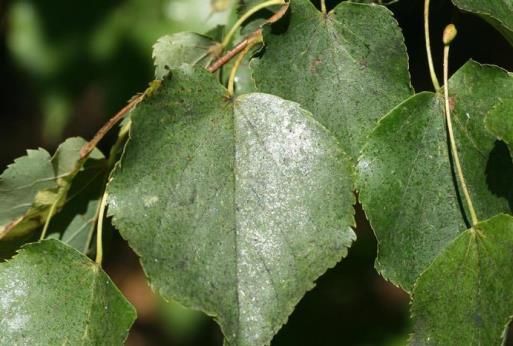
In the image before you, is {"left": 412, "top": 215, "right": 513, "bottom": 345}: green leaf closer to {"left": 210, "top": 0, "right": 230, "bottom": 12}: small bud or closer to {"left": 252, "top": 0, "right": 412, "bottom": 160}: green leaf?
{"left": 252, "top": 0, "right": 412, "bottom": 160}: green leaf

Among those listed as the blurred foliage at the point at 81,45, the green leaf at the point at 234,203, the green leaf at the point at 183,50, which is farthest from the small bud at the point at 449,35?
the blurred foliage at the point at 81,45

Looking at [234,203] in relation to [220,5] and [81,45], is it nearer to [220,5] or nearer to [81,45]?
[220,5]

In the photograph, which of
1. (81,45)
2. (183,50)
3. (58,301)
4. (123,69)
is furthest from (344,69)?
(81,45)

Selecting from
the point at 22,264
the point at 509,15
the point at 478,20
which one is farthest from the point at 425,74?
the point at 22,264

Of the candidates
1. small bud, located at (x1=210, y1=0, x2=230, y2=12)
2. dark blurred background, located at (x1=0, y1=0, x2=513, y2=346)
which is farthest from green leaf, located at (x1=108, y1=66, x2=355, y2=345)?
dark blurred background, located at (x1=0, y1=0, x2=513, y2=346)

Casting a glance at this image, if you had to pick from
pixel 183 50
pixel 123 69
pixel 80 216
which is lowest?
pixel 123 69

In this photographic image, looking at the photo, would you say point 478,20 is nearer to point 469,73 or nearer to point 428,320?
point 469,73

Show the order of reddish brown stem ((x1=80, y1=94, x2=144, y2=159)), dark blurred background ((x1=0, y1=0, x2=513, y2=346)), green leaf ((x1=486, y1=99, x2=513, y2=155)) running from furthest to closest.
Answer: dark blurred background ((x1=0, y1=0, x2=513, y2=346))
reddish brown stem ((x1=80, y1=94, x2=144, y2=159))
green leaf ((x1=486, y1=99, x2=513, y2=155))
